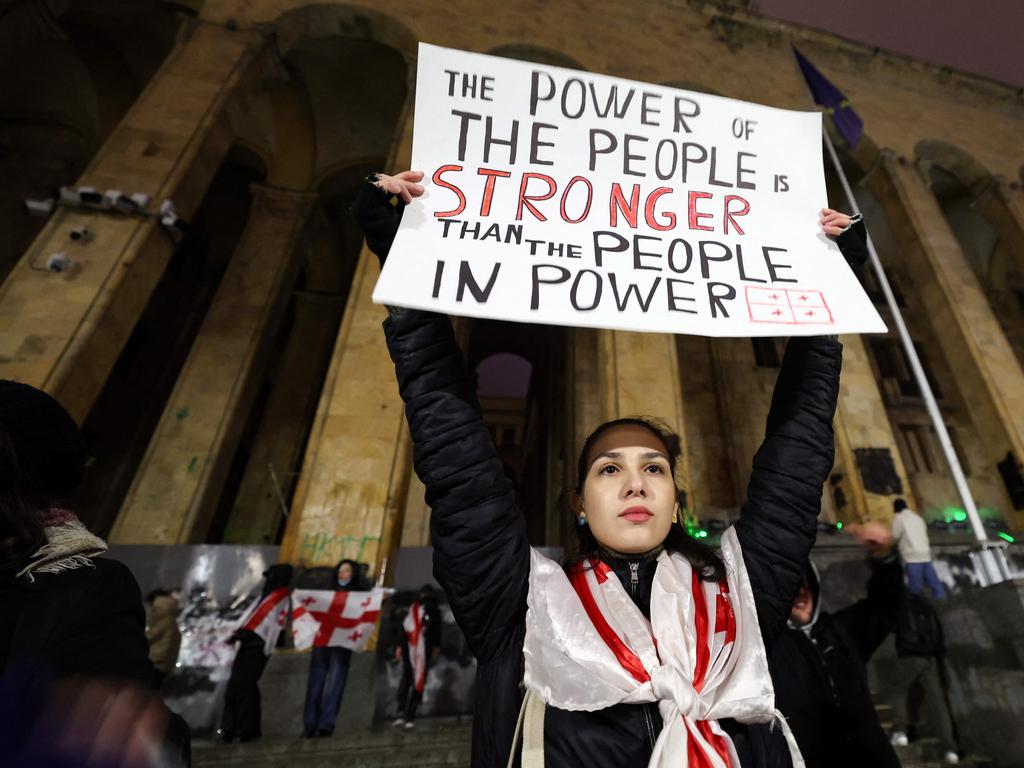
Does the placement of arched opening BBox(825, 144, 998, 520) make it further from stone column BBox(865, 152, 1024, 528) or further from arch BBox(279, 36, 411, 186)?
arch BBox(279, 36, 411, 186)

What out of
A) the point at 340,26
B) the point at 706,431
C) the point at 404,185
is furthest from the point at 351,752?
the point at 340,26

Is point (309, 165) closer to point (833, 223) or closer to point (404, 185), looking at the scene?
point (404, 185)

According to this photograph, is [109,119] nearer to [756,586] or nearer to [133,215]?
[133,215]

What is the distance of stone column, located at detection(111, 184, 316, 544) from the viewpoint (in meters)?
8.29

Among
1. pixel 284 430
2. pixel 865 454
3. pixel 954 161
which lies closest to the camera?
pixel 865 454

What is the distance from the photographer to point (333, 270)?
1448 cm

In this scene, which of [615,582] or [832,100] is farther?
[832,100]

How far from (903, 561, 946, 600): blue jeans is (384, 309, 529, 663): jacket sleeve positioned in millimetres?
5479

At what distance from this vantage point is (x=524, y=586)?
1208 mm

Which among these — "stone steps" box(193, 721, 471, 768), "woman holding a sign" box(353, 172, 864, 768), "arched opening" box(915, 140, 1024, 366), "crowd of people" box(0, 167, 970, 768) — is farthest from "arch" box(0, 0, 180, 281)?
"arched opening" box(915, 140, 1024, 366)

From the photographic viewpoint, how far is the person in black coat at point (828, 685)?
2.01 meters

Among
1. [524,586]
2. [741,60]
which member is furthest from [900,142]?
[524,586]

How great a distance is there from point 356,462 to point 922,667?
5.77 meters

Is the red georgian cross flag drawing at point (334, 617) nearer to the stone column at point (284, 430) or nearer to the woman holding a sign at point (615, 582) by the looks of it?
the woman holding a sign at point (615, 582)
